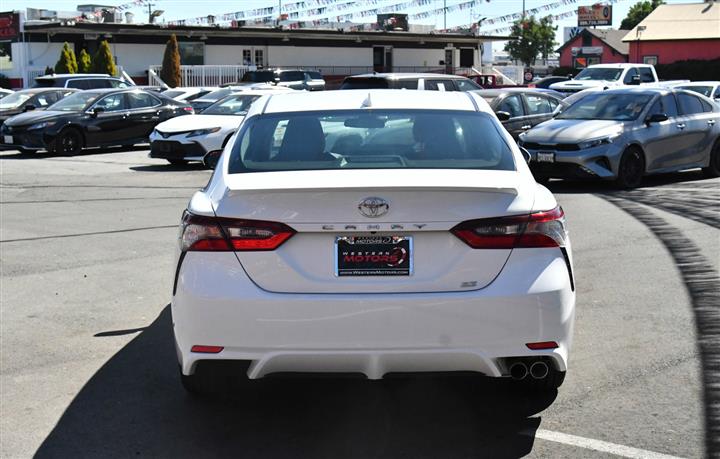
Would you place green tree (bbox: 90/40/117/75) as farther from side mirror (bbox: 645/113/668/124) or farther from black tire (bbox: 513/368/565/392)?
black tire (bbox: 513/368/565/392)

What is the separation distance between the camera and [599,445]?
4.73 m

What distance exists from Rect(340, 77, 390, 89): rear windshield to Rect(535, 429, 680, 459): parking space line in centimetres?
1520

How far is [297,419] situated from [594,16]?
132560mm

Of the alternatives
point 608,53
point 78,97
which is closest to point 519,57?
point 608,53

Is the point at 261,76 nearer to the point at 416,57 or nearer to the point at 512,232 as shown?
the point at 416,57

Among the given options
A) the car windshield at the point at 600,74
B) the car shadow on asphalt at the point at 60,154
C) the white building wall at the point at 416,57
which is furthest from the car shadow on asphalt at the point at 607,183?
the white building wall at the point at 416,57

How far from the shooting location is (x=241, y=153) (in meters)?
5.26

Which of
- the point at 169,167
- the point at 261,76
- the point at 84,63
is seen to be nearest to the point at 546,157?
the point at 169,167

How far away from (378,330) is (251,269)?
2.08 feet

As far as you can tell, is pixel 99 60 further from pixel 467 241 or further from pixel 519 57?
pixel 519 57

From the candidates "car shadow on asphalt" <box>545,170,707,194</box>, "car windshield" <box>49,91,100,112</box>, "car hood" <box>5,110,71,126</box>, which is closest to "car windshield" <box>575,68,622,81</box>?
"car shadow on asphalt" <box>545,170,707,194</box>

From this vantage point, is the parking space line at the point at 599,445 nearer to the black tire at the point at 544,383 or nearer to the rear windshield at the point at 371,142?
the black tire at the point at 544,383

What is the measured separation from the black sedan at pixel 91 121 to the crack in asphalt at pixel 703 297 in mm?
13479

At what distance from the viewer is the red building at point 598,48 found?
3664 inches
